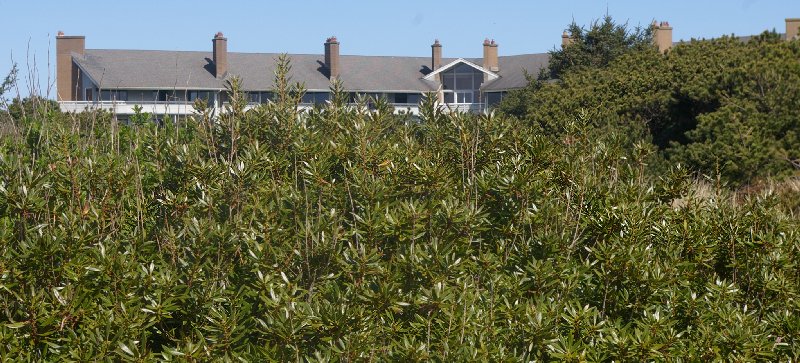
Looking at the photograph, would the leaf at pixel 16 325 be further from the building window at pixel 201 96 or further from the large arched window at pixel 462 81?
the large arched window at pixel 462 81

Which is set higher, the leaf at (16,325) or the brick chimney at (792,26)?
the brick chimney at (792,26)

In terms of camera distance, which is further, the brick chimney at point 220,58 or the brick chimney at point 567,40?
the brick chimney at point 220,58

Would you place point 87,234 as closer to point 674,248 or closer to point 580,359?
point 580,359

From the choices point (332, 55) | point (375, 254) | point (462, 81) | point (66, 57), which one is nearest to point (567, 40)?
point (462, 81)

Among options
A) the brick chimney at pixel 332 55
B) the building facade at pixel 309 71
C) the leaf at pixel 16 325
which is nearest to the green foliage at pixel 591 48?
the building facade at pixel 309 71

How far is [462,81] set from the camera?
64.6 meters

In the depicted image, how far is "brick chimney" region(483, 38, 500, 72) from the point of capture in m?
64.9

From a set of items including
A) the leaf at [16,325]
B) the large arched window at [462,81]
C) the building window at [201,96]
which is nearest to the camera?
the leaf at [16,325]

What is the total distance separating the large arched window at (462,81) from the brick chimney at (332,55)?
23.3 feet

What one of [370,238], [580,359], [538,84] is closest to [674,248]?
[580,359]

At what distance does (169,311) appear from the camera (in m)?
5.32

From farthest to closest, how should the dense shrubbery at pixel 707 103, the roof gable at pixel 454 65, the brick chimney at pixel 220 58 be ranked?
the roof gable at pixel 454 65, the brick chimney at pixel 220 58, the dense shrubbery at pixel 707 103

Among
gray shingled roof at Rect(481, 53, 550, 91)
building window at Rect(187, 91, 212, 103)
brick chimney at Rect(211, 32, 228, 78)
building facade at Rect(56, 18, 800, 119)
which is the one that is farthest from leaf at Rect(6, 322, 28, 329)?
gray shingled roof at Rect(481, 53, 550, 91)

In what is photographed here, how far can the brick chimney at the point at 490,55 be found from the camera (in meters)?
64.9
